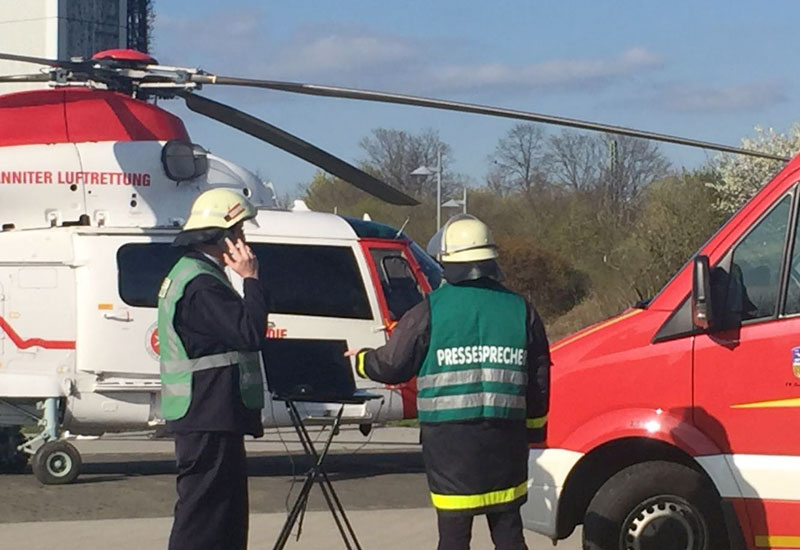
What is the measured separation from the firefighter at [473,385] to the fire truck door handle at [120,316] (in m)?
6.44

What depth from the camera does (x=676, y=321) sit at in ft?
22.8

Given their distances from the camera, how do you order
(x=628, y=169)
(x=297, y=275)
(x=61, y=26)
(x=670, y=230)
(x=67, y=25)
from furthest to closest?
1. (x=67, y=25)
2. (x=61, y=26)
3. (x=628, y=169)
4. (x=670, y=230)
5. (x=297, y=275)

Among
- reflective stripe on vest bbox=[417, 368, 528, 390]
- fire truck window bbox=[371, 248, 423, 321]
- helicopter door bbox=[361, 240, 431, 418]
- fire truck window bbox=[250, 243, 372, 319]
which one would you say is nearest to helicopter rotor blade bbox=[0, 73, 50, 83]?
fire truck window bbox=[250, 243, 372, 319]

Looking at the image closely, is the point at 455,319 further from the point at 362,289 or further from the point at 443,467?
the point at 362,289

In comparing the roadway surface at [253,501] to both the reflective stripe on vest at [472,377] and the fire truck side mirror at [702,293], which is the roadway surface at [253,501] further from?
the reflective stripe on vest at [472,377]

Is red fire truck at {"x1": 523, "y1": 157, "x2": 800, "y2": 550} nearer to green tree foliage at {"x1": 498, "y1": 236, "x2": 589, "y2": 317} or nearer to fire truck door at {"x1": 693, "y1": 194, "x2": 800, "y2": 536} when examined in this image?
fire truck door at {"x1": 693, "y1": 194, "x2": 800, "y2": 536}

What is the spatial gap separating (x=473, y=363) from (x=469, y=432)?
288mm

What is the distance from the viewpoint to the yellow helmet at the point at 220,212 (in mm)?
6133

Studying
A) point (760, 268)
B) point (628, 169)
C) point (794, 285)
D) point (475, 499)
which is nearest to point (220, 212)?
point (475, 499)

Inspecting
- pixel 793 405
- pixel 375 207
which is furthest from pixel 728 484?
pixel 375 207

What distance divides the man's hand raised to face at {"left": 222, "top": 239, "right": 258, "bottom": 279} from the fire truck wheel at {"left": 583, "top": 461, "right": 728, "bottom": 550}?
225cm

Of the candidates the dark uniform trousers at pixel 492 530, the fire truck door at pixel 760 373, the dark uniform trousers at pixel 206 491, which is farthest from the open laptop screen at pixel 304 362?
the dark uniform trousers at pixel 492 530

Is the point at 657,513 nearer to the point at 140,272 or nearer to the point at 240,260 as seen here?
the point at 240,260

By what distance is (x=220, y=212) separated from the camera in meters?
6.14
